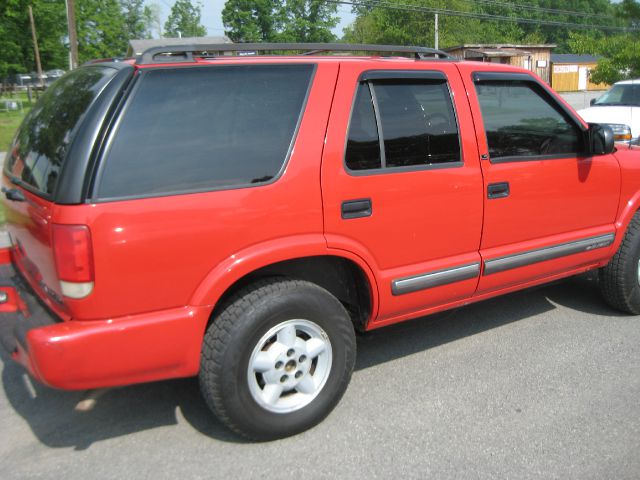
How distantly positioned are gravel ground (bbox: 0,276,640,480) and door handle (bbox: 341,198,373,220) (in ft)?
3.55

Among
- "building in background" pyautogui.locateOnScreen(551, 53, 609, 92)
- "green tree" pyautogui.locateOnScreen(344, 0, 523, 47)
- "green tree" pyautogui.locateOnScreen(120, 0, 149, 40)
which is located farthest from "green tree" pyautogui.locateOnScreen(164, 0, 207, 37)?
"building in background" pyautogui.locateOnScreen(551, 53, 609, 92)

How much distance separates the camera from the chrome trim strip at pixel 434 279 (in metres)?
3.41

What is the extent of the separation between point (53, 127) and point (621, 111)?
10160 mm

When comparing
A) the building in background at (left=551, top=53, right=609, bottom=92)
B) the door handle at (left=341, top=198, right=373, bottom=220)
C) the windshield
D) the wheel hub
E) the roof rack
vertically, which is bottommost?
the building in background at (left=551, top=53, right=609, bottom=92)

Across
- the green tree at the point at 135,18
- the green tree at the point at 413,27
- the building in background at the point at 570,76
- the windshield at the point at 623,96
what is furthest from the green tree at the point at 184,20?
the windshield at the point at 623,96

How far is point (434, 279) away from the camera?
3.54 meters

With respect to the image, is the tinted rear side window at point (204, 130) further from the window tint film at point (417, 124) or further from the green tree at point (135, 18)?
the green tree at point (135, 18)

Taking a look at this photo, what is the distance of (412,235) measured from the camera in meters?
3.40

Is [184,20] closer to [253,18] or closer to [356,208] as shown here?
[253,18]

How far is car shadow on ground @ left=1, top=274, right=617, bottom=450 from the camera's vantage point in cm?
321

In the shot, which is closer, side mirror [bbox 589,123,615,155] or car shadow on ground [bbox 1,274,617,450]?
car shadow on ground [bbox 1,274,617,450]

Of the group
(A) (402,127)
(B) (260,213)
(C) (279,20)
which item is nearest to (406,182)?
(A) (402,127)

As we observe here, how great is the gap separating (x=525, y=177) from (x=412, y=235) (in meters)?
0.94

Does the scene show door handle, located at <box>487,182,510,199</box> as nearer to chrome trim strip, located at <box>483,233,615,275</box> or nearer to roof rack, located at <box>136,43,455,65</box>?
chrome trim strip, located at <box>483,233,615,275</box>
